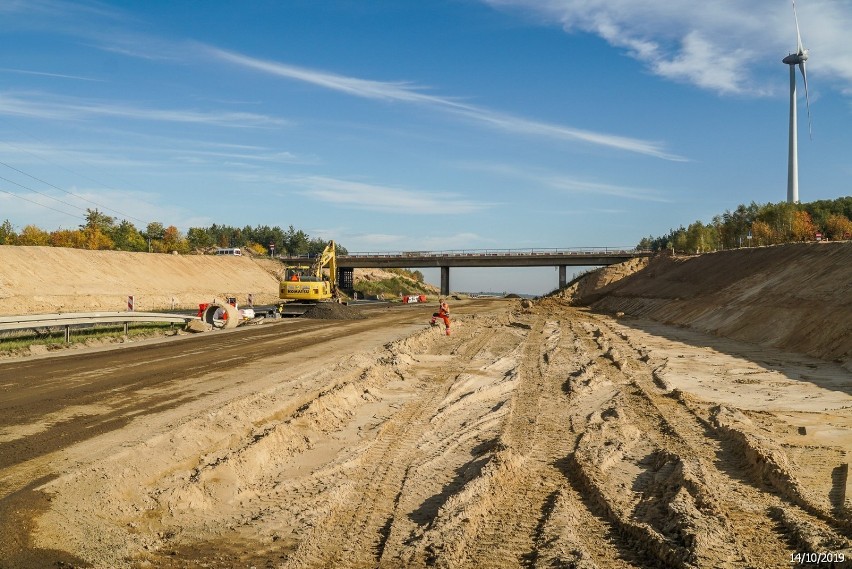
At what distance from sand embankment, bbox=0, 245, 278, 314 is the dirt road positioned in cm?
3249

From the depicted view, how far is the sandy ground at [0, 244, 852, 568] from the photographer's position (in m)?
5.82

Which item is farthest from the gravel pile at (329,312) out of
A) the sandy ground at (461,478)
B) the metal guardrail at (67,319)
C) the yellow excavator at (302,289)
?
the sandy ground at (461,478)

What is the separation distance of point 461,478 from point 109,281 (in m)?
53.4

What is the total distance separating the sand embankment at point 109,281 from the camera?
143 ft

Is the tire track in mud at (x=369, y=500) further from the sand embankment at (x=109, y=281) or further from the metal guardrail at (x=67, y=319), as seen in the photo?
the sand embankment at (x=109, y=281)

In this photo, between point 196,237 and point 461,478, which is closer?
point 461,478

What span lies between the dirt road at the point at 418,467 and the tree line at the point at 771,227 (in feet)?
170

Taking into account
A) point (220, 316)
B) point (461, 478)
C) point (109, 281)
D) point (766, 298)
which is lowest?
point (461, 478)

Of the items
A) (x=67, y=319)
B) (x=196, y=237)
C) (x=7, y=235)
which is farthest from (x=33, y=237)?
(x=67, y=319)

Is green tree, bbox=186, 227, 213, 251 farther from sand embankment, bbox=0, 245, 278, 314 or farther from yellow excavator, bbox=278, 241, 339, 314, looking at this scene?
yellow excavator, bbox=278, 241, 339, 314

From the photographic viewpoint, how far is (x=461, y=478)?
7.87 meters

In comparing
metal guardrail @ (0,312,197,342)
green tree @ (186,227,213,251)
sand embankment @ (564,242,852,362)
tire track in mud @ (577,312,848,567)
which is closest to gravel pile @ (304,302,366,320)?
metal guardrail @ (0,312,197,342)
